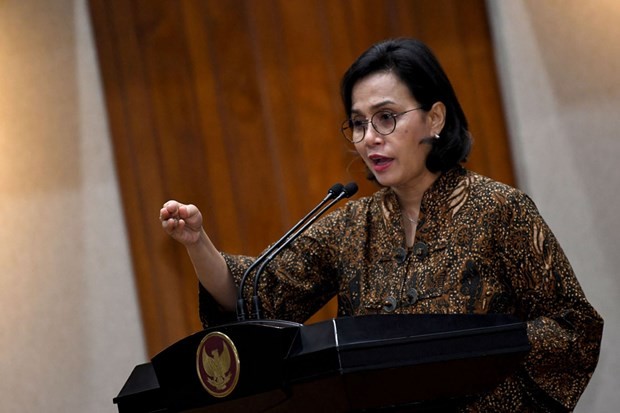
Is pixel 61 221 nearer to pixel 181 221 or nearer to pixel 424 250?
pixel 181 221

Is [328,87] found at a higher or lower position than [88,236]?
higher

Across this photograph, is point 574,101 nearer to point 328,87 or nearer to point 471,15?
point 471,15

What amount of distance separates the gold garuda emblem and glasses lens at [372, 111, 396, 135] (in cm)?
81

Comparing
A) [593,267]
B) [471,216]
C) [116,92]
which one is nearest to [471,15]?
[593,267]

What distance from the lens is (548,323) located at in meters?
2.24

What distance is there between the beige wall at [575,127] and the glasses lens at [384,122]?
1527 millimetres

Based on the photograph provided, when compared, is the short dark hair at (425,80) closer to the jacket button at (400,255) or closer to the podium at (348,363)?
the jacket button at (400,255)

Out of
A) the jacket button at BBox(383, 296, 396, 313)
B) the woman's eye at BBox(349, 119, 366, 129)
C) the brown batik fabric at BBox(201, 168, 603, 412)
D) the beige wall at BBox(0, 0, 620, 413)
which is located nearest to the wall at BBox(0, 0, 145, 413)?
the beige wall at BBox(0, 0, 620, 413)

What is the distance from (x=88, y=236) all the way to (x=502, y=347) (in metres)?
2.32

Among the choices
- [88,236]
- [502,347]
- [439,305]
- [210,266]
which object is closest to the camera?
[502,347]

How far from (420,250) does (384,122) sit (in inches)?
14.1

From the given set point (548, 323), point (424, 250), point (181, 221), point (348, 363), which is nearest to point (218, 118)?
point (181, 221)

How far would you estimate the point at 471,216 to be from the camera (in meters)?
2.44

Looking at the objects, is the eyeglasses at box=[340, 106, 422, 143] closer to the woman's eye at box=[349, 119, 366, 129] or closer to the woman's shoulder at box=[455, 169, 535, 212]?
the woman's eye at box=[349, 119, 366, 129]
